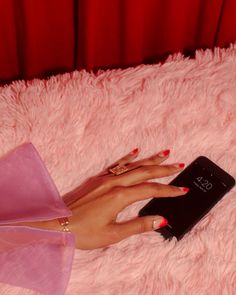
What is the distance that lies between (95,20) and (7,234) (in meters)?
0.60

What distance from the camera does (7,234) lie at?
773mm

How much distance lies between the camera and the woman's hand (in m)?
0.79

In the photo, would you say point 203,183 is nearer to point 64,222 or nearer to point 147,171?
point 147,171

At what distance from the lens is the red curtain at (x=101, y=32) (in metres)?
1.11

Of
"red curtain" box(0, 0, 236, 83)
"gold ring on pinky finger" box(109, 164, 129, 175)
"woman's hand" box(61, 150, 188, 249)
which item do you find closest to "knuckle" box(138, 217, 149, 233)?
"woman's hand" box(61, 150, 188, 249)

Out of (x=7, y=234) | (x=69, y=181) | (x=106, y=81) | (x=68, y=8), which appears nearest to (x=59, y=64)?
(x=68, y=8)

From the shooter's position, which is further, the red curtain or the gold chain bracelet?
the red curtain

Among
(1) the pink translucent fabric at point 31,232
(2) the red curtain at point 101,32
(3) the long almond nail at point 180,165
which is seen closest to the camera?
(1) the pink translucent fabric at point 31,232

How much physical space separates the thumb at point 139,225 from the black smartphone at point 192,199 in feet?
0.06

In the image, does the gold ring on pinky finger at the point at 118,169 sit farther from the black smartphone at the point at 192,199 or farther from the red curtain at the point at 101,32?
the red curtain at the point at 101,32

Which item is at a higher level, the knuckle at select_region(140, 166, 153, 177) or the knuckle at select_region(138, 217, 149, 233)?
the knuckle at select_region(140, 166, 153, 177)

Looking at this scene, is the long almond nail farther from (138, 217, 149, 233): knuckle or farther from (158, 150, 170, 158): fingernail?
→ (138, 217, 149, 233): knuckle

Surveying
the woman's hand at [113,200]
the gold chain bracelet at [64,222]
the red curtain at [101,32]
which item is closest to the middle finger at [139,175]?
the woman's hand at [113,200]

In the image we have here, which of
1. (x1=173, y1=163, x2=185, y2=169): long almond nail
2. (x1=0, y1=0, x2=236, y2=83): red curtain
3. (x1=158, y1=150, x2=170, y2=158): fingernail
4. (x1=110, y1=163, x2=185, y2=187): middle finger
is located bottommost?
(x1=110, y1=163, x2=185, y2=187): middle finger
